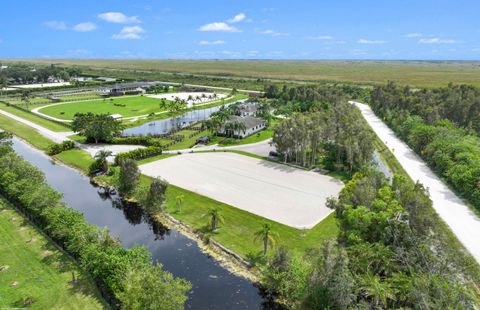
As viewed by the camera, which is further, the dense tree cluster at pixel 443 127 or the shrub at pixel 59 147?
the shrub at pixel 59 147

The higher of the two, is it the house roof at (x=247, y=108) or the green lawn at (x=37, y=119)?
the house roof at (x=247, y=108)

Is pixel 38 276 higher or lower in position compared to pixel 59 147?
lower

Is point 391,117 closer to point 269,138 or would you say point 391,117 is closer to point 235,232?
point 269,138

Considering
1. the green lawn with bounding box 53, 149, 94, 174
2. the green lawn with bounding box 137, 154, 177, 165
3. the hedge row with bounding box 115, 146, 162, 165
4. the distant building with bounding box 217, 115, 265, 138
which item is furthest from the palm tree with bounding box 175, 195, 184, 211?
the distant building with bounding box 217, 115, 265, 138

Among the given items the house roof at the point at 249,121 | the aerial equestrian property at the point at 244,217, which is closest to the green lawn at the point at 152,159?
the aerial equestrian property at the point at 244,217

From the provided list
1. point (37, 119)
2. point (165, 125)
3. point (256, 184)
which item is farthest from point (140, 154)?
point (37, 119)

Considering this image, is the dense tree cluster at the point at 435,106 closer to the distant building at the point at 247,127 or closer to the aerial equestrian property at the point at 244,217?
the aerial equestrian property at the point at 244,217

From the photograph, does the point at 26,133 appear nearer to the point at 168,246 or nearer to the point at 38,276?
the point at 38,276
